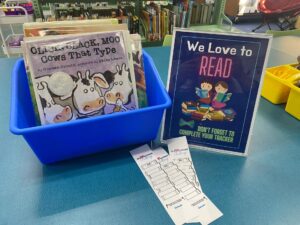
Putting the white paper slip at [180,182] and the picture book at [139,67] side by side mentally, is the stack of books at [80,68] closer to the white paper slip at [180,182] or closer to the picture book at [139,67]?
the picture book at [139,67]

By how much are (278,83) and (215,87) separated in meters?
0.31

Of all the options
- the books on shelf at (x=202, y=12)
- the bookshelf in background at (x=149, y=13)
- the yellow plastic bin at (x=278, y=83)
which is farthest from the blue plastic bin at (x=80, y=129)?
the books on shelf at (x=202, y=12)

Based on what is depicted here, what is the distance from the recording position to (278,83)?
0.79m

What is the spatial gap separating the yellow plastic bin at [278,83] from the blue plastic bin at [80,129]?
414mm

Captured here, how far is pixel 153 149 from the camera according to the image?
2.11 feet

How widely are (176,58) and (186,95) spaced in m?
0.10

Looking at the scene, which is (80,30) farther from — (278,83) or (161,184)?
(278,83)

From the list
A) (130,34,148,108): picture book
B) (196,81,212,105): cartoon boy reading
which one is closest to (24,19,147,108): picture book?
(130,34,148,108): picture book

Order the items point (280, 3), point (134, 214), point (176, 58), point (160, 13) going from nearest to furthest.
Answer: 1. point (134, 214)
2. point (176, 58)
3. point (160, 13)
4. point (280, 3)

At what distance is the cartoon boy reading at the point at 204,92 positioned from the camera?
2.00ft

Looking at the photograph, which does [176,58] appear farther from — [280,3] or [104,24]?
[280,3]

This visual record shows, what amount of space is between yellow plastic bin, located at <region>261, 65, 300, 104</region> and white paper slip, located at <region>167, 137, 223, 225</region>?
1.26ft

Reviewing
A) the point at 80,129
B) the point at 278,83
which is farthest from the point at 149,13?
the point at 80,129

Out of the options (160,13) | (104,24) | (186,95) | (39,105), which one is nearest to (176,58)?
(186,95)
